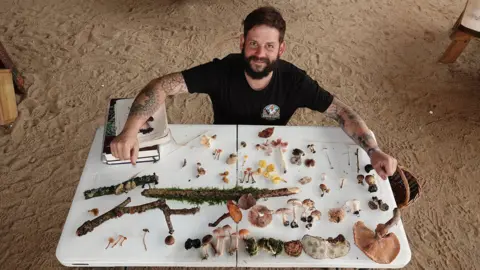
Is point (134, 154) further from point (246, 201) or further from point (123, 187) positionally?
point (246, 201)

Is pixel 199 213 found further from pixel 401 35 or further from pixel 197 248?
pixel 401 35

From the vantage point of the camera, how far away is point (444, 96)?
476cm

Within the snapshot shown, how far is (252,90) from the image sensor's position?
8.83 ft

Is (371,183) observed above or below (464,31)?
above

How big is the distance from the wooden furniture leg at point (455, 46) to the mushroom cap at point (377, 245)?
12.5 feet

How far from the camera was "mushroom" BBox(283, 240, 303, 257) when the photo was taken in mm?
1978

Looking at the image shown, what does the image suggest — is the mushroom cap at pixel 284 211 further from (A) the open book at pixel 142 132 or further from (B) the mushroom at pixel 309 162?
(A) the open book at pixel 142 132

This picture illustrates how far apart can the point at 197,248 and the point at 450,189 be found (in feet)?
9.62

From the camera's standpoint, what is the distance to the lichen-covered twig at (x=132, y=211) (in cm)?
204

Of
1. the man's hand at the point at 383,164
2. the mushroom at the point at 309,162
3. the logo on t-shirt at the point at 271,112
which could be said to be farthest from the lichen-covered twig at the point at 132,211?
the man's hand at the point at 383,164

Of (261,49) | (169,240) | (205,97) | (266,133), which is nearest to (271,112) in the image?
(266,133)

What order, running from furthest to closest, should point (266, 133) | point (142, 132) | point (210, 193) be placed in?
1. point (266, 133)
2. point (142, 132)
3. point (210, 193)

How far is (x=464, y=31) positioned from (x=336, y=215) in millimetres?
3777

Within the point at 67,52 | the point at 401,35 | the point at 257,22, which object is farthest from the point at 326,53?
the point at 67,52
